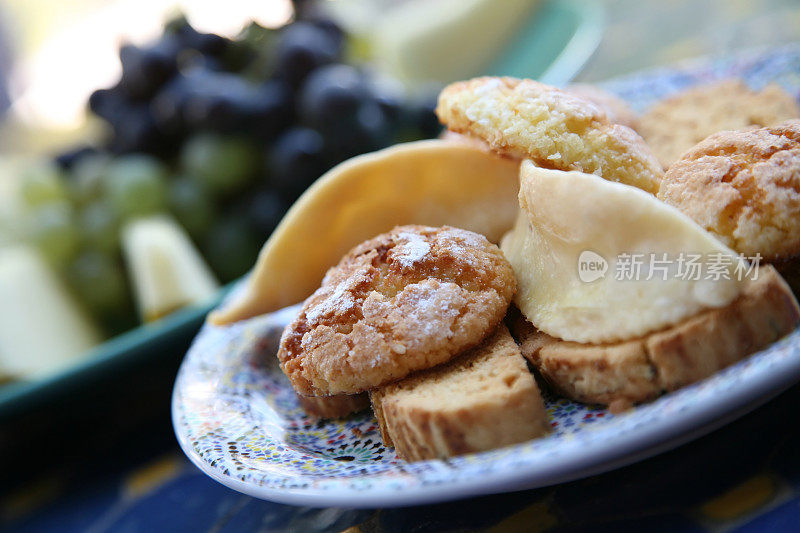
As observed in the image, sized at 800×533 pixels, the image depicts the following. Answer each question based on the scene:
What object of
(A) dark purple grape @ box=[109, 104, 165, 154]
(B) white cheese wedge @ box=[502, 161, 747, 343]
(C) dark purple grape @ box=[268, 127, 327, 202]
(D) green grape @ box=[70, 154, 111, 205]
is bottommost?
(B) white cheese wedge @ box=[502, 161, 747, 343]

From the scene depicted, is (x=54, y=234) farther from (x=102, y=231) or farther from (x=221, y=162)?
(x=221, y=162)

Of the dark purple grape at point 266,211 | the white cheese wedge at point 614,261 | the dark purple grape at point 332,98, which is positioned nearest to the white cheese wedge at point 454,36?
the dark purple grape at point 332,98

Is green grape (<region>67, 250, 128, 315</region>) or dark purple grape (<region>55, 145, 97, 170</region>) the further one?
dark purple grape (<region>55, 145, 97, 170</region>)

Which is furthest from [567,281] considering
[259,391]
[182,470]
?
[182,470]

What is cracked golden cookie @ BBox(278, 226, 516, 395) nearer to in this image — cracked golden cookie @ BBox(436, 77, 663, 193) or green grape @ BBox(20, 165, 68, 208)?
cracked golden cookie @ BBox(436, 77, 663, 193)

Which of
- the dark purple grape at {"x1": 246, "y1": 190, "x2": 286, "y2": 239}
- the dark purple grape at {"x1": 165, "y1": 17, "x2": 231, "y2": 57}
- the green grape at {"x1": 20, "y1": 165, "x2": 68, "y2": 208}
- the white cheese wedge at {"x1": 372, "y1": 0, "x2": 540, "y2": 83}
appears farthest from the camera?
the white cheese wedge at {"x1": 372, "y1": 0, "x2": 540, "y2": 83}

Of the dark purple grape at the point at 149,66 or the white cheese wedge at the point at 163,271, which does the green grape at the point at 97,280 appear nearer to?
the white cheese wedge at the point at 163,271

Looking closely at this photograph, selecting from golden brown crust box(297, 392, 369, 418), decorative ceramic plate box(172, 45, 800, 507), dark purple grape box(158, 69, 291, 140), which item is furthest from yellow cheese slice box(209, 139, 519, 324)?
dark purple grape box(158, 69, 291, 140)
